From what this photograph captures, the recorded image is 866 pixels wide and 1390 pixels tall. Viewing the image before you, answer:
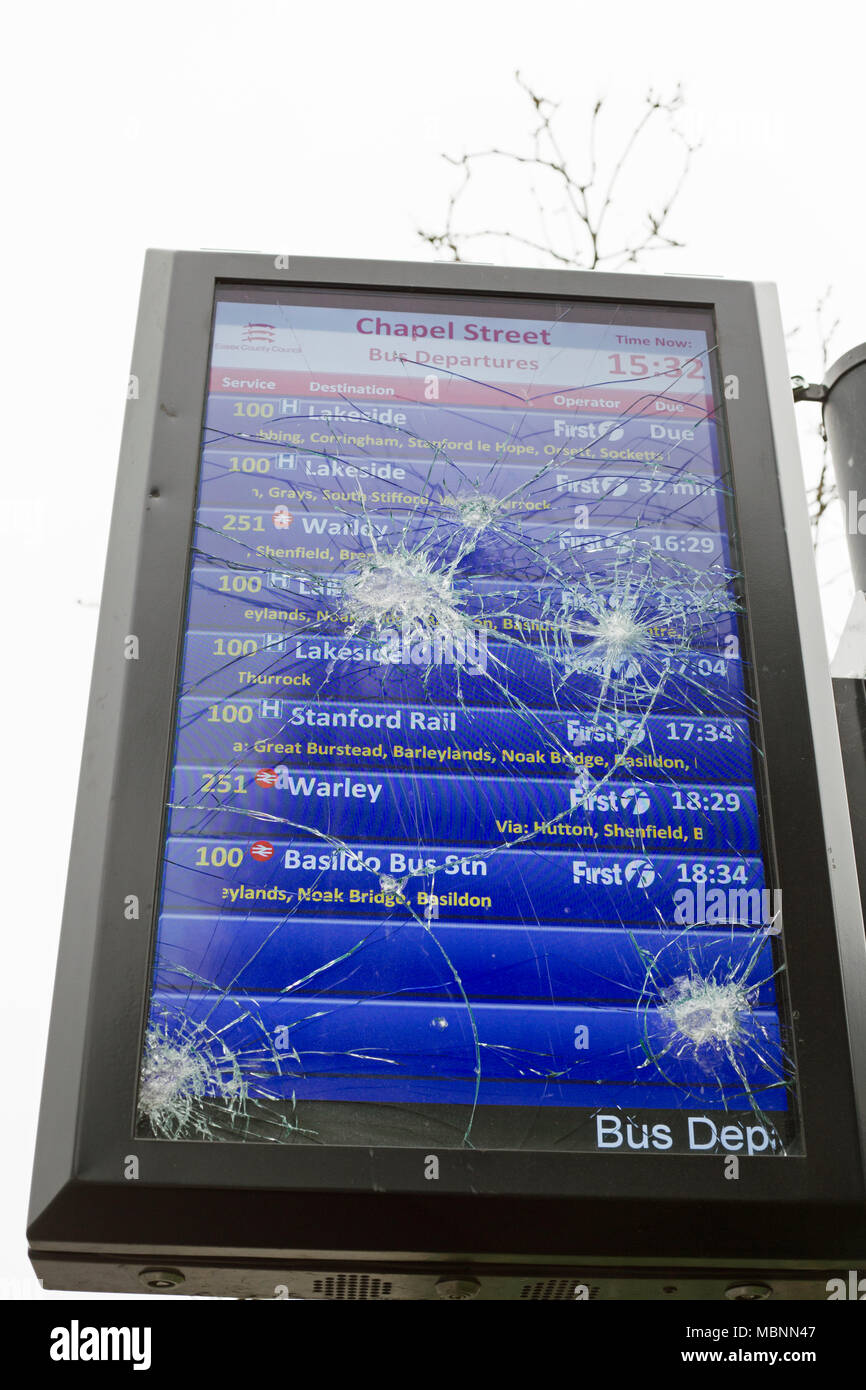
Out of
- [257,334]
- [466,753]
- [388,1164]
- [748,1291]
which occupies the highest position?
[257,334]

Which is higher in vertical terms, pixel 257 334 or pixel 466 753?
pixel 257 334

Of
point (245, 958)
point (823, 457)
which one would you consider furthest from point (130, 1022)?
point (823, 457)

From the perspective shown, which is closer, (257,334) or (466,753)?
(466,753)

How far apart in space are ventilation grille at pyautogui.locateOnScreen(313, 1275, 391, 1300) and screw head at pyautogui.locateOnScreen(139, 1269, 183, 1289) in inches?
8.5

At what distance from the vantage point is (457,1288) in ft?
6.73

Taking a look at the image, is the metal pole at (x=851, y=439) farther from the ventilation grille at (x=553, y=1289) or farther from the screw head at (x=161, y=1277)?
the screw head at (x=161, y=1277)

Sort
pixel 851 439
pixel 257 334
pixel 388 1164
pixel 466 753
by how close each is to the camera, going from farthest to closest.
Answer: pixel 851 439 < pixel 257 334 < pixel 466 753 < pixel 388 1164

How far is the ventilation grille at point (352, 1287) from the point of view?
6.75 feet

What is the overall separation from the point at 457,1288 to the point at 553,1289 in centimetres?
16

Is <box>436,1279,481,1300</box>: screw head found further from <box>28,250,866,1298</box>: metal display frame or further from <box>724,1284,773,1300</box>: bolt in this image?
<box>724,1284,773,1300</box>: bolt

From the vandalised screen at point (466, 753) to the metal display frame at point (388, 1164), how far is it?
40mm

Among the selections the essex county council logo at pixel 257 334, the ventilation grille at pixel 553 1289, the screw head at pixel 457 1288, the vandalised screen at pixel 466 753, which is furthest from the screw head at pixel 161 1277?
the essex county council logo at pixel 257 334

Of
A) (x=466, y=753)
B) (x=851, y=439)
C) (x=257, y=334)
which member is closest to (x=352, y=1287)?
(x=466, y=753)

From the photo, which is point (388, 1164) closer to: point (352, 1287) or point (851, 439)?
point (352, 1287)
